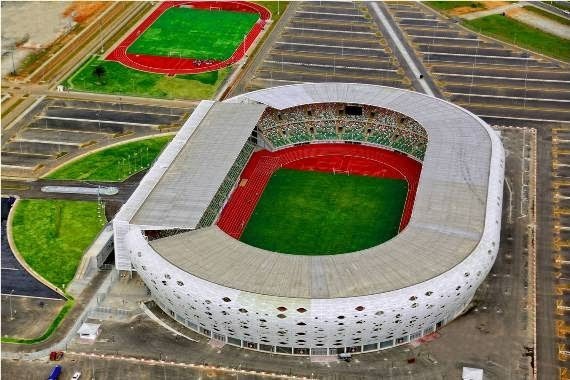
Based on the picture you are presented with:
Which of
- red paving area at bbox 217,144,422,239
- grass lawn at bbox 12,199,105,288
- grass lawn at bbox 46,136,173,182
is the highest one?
red paving area at bbox 217,144,422,239

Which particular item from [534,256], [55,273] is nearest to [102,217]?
[55,273]

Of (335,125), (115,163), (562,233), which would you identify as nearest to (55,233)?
(115,163)

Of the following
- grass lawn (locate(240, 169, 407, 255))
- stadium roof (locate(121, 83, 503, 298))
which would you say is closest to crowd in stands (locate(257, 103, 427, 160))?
grass lawn (locate(240, 169, 407, 255))

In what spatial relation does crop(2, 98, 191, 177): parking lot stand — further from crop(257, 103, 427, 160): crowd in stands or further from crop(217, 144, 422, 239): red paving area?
crop(217, 144, 422, 239): red paving area

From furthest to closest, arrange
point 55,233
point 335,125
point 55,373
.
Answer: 1. point 335,125
2. point 55,233
3. point 55,373

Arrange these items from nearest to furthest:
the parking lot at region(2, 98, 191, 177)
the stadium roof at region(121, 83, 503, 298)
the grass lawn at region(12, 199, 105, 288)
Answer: the stadium roof at region(121, 83, 503, 298), the grass lawn at region(12, 199, 105, 288), the parking lot at region(2, 98, 191, 177)

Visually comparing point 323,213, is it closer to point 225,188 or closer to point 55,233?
point 225,188

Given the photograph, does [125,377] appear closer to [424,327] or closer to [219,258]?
[219,258]
